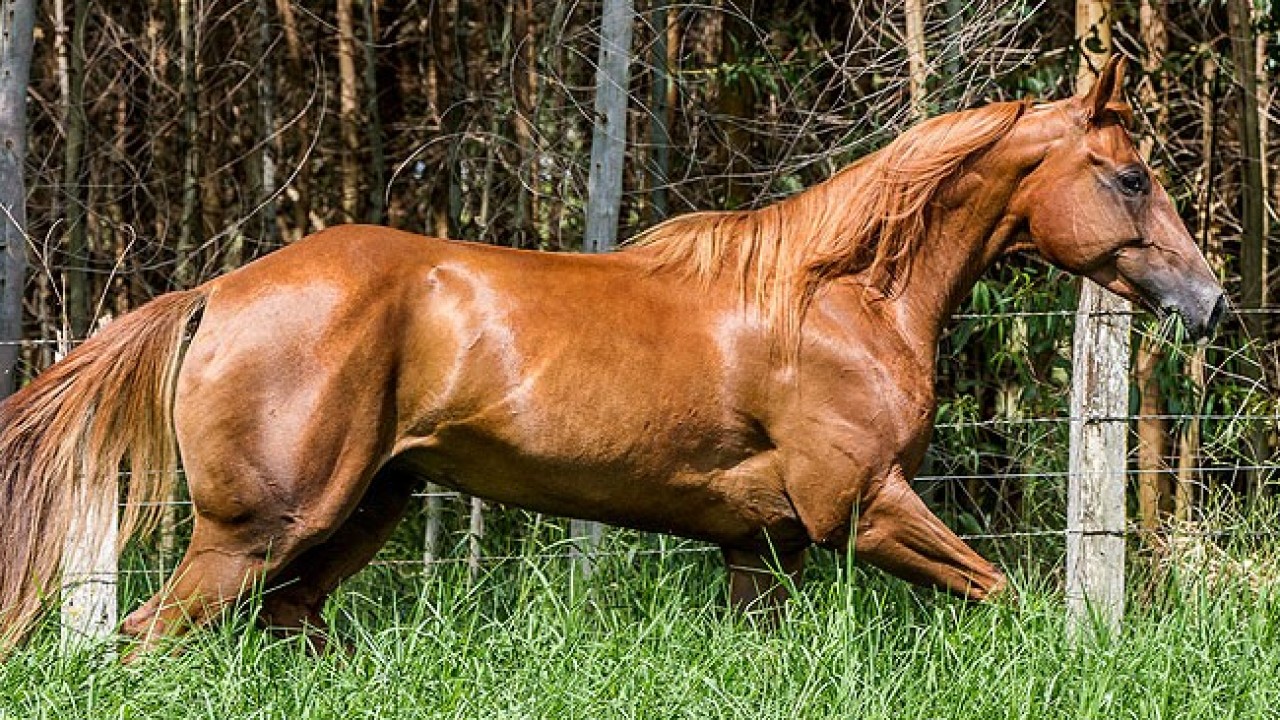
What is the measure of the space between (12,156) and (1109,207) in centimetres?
379

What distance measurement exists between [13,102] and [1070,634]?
404 centimetres

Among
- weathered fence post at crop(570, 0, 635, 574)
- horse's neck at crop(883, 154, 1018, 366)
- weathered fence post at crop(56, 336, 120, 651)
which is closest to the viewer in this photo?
weathered fence post at crop(56, 336, 120, 651)

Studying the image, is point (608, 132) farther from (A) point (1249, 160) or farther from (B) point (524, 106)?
(A) point (1249, 160)

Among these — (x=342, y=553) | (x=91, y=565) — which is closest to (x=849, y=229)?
(x=342, y=553)

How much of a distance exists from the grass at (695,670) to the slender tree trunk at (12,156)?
139 centimetres

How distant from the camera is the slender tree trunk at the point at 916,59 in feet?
21.3

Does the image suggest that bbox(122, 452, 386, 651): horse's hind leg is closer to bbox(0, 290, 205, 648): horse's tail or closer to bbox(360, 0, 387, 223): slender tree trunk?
bbox(0, 290, 205, 648): horse's tail

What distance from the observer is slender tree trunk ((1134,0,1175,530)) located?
720 cm

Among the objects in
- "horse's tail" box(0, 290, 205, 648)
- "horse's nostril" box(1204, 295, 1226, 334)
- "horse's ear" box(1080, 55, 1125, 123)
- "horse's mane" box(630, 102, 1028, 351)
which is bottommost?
"horse's tail" box(0, 290, 205, 648)

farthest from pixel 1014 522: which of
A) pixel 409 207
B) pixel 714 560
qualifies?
pixel 409 207

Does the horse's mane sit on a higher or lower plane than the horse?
higher

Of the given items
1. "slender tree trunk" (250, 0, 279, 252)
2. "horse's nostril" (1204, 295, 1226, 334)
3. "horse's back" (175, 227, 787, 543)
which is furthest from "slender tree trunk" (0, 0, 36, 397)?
"horse's nostril" (1204, 295, 1226, 334)

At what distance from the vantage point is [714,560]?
20.6 ft

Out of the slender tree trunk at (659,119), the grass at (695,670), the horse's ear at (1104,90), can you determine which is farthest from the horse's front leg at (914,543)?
the slender tree trunk at (659,119)
